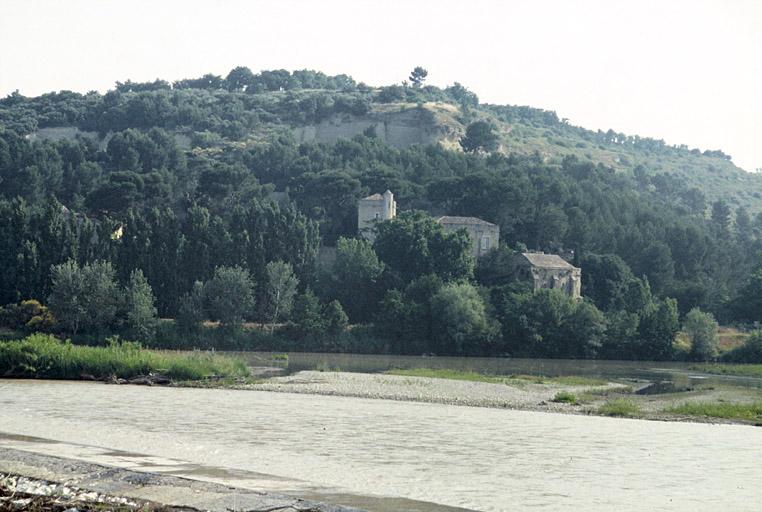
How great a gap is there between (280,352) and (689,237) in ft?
145

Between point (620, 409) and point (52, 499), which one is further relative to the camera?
point (620, 409)

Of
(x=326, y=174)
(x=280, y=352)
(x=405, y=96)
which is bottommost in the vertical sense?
(x=280, y=352)

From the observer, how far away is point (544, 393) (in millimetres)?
35938

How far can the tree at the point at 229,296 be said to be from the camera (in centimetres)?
5841

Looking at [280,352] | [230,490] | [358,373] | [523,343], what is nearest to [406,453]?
[230,490]

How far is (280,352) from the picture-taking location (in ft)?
191

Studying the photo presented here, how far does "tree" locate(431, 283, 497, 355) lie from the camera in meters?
60.8

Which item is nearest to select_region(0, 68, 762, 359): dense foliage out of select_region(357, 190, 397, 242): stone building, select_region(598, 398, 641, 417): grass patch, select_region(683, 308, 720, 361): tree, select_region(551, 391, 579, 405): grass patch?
select_region(683, 308, 720, 361): tree

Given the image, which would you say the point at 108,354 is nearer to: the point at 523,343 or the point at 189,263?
the point at 189,263

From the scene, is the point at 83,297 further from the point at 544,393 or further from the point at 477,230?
the point at 477,230

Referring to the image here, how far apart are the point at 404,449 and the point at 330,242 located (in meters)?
59.3

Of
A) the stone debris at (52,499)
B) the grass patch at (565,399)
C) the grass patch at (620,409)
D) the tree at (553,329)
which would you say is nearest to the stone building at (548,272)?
the tree at (553,329)

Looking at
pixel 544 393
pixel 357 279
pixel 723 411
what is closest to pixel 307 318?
pixel 357 279

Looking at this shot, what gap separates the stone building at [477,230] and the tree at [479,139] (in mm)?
38300
